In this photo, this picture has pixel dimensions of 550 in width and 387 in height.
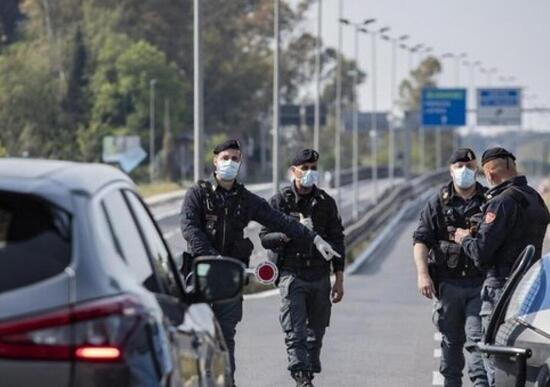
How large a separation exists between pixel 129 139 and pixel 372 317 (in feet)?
236

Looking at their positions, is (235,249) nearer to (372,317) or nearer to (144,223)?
(144,223)

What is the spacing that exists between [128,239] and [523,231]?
5247 mm

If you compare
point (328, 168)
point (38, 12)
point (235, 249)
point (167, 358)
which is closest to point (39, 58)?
point (38, 12)

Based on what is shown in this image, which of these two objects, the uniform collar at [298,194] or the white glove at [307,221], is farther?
the uniform collar at [298,194]

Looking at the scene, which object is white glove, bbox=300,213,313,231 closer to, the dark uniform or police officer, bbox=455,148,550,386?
the dark uniform

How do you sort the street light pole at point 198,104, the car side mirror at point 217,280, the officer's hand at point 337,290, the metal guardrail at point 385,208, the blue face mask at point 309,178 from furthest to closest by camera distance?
the metal guardrail at point 385,208, the street light pole at point 198,104, the officer's hand at point 337,290, the blue face mask at point 309,178, the car side mirror at point 217,280

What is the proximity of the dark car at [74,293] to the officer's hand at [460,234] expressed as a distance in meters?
5.34

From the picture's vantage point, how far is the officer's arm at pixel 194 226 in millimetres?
10461

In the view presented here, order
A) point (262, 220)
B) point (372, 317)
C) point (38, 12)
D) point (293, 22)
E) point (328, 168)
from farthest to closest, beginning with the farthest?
point (328, 168)
point (293, 22)
point (38, 12)
point (372, 317)
point (262, 220)

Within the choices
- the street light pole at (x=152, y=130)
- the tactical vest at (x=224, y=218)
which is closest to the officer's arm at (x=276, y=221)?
the tactical vest at (x=224, y=218)

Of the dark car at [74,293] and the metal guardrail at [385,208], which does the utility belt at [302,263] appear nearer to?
the dark car at [74,293]

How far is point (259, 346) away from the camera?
16.0m

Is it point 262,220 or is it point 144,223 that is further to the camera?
point 262,220

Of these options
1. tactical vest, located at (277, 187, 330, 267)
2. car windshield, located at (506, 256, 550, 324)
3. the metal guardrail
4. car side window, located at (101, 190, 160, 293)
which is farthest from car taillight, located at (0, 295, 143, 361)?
the metal guardrail
